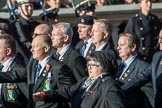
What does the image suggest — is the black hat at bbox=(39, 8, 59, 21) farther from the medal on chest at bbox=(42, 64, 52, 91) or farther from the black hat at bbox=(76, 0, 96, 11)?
the medal on chest at bbox=(42, 64, 52, 91)

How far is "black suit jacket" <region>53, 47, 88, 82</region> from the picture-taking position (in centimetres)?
1066

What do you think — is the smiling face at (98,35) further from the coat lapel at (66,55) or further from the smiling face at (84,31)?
the smiling face at (84,31)

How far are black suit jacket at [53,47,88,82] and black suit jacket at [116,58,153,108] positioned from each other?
59 centimetres

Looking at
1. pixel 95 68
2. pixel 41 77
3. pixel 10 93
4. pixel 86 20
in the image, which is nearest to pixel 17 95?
pixel 10 93

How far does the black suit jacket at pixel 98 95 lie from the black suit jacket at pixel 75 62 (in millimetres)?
1096

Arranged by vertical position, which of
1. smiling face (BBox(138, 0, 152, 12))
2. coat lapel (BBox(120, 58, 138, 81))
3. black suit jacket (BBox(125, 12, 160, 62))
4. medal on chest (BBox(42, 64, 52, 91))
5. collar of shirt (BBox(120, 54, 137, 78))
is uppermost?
medal on chest (BBox(42, 64, 52, 91))

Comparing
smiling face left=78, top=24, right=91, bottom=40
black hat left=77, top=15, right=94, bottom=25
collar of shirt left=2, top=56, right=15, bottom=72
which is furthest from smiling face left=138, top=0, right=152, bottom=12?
collar of shirt left=2, top=56, right=15, bottom=72

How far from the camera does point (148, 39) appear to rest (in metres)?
13.9

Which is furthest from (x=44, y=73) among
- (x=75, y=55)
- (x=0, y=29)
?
(x=0, y=29)

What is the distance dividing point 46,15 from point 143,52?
1.90 meters

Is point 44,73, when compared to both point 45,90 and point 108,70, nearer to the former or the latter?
point 45,90

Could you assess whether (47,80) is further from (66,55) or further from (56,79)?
(66,55)

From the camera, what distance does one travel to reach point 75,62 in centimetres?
1084

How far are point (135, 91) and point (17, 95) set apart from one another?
1563 mm
